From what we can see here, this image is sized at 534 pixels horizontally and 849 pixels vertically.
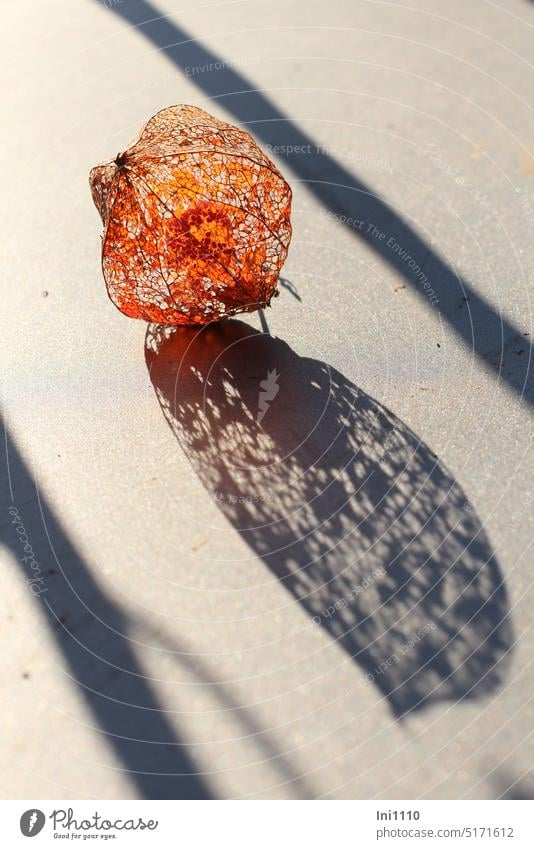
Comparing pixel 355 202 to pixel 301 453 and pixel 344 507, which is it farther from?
pixel 344 507

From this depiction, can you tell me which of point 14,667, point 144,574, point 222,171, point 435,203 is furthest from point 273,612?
point 435,203

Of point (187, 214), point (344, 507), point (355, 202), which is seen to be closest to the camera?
point (187, 214)

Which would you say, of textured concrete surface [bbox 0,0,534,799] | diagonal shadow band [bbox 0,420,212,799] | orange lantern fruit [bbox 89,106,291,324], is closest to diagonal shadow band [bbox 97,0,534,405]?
textured concrete surface [bbox 0,0,534,799]

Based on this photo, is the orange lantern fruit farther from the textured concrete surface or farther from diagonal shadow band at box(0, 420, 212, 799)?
diagonal shadow band at box(0, 420, 212, 799)

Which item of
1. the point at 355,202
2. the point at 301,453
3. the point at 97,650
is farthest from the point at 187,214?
the point at 97,650

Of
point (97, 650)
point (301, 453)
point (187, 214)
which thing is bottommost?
point (97, 650)

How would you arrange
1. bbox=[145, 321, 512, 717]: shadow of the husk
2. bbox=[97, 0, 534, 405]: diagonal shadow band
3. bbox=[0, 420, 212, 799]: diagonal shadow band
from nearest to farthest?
bbox=[0, 420, 212, 799]: diagonal shadow band, bbox=[145, 321, 512, 717]: shadow of the husk, bbox=[97, 0, 534, 405]: diagonal shadow band

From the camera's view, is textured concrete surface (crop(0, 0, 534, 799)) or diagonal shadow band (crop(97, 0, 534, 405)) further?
diagonal shadow band (crop(97, 0, 534, 405))
